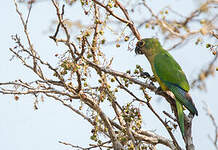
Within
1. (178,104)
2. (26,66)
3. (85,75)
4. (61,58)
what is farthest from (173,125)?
(26,66)

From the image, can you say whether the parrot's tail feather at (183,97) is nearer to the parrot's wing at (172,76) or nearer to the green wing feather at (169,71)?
the parrot's wing at (172,76)

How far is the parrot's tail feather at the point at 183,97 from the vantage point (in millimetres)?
5238

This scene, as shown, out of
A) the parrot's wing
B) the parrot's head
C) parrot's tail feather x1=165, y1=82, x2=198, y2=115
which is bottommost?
parrot's tail feather x1=165, y1=82, x2=198, y2=115

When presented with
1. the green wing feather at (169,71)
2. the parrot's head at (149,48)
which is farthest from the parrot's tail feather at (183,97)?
the parrot's head at (149,48)

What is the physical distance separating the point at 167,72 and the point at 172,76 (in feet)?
0.38

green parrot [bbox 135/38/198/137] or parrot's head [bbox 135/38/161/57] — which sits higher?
parrot's head [bbox 135/38/161/57]

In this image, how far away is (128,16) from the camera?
5000mm

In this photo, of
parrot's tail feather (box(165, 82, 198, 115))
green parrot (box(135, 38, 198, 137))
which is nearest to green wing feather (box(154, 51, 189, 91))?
green parrot (box(135, 38, 198, 137))

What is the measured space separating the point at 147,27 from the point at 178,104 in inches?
83.9

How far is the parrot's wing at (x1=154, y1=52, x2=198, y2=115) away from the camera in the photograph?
5588 mm

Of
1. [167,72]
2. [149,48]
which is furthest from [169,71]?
[149,48]

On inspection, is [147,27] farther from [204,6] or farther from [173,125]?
[173,125]

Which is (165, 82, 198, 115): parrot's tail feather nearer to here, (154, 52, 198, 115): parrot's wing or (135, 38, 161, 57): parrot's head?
(154, 52, 198, 115): parrot's wing

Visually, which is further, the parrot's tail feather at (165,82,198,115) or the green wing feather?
the green wing feather
